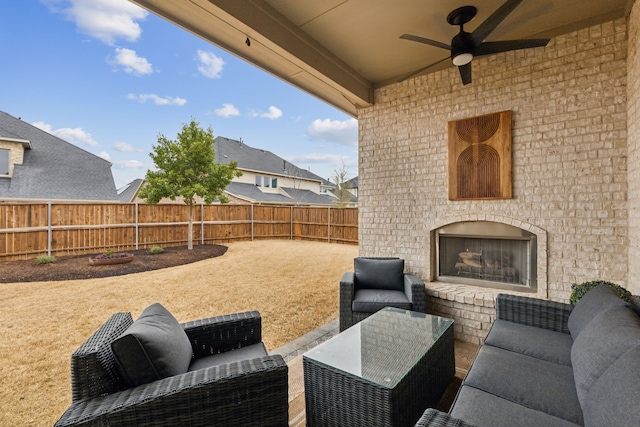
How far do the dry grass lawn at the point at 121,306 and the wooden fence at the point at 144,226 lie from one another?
2.21 m

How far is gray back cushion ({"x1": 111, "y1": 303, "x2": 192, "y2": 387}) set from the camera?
48.0 inches

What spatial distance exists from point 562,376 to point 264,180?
15928mm

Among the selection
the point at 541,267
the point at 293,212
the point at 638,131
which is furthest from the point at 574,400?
the point at 293,212

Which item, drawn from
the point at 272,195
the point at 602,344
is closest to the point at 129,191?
the point at 272,195

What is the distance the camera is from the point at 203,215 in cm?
948

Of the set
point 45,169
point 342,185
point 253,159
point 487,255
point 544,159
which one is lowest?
point 487,255

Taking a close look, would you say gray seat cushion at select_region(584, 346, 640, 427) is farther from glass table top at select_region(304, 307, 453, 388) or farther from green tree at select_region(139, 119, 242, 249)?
green tree at select_region(139, 119, 242, 249)

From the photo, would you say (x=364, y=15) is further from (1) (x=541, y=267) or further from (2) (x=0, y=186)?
(2) (x=0, y=186)

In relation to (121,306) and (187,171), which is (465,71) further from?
(187,171)

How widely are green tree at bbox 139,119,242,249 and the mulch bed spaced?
129cm

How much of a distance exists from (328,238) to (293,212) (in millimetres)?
1951

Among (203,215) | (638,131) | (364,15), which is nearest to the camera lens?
(638,131)

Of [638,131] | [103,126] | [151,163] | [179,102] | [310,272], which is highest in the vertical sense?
[179,102]

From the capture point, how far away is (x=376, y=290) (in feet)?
10.8
